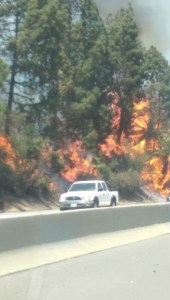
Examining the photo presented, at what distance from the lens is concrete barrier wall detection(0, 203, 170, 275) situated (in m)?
12.7

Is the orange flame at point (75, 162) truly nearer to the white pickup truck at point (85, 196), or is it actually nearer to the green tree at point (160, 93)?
the white pickup truck at point (85, 196)

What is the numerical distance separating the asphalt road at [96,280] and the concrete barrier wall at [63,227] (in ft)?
1.39

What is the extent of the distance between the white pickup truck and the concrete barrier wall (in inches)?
626

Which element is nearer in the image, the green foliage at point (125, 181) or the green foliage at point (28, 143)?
the green foliage at point (28, 143)

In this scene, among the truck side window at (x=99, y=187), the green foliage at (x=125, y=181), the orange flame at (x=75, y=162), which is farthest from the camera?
the green foliage at (x=125, y=181)

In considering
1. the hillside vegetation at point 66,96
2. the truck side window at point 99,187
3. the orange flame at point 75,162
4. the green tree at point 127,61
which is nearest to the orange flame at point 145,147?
the hillside vegetation at point 66,96

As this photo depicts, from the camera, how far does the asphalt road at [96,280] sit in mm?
10898

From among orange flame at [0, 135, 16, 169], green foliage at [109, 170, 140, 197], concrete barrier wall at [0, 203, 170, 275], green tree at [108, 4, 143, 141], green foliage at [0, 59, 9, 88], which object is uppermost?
green tree at [108, 4, 143, 141]

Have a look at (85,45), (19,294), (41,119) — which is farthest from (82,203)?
(19,294)

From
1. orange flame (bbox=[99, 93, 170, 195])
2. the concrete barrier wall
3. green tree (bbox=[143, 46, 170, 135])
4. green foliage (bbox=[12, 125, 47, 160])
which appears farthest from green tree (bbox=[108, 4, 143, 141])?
the concrete barrier wall

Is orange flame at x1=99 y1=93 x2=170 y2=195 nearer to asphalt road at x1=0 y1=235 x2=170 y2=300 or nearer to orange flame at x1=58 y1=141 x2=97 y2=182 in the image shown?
orange flame at x1=58 y1=141 x2=97 y2=182

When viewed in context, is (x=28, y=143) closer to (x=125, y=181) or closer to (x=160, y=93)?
(x=125, y=181)

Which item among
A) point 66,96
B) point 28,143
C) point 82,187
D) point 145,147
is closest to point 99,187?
point 82,187

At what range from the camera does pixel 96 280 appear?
12469mm
